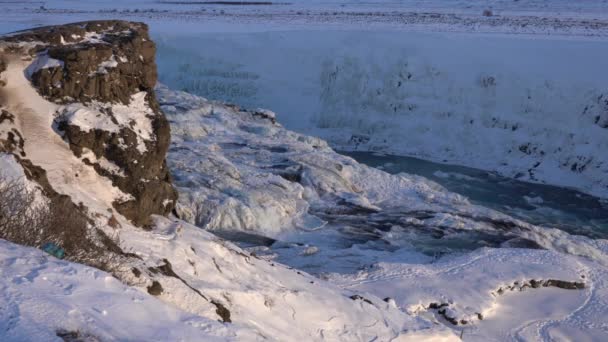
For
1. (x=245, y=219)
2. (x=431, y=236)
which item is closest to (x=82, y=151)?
(x=245, y=219)

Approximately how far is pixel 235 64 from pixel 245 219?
692 inches

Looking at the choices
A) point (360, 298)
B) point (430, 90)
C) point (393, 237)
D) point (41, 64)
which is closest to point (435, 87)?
point (430, 90)

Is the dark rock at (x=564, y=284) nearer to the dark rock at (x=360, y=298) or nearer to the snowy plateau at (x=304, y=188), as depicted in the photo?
the snowy plateau at (x=304, y=188)

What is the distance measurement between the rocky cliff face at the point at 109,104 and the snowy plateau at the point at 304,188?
0.09 ft

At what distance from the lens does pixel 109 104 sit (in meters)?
8.25

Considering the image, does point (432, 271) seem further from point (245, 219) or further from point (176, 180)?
point (176, 180)

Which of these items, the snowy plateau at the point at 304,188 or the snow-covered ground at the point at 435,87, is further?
the snow-covered ground at the point at 435,87

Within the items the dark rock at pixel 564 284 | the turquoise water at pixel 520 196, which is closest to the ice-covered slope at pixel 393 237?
the dark rock at pixel 564 284

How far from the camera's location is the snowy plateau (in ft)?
19.2

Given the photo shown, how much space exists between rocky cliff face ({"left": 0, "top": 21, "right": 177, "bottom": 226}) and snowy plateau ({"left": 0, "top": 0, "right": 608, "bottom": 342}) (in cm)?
3

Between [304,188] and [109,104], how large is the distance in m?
6.74

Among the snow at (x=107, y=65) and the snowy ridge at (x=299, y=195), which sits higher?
the snow at (x=107, y=65)

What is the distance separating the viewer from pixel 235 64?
2914 cm

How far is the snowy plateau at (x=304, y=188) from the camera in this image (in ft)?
19.2
